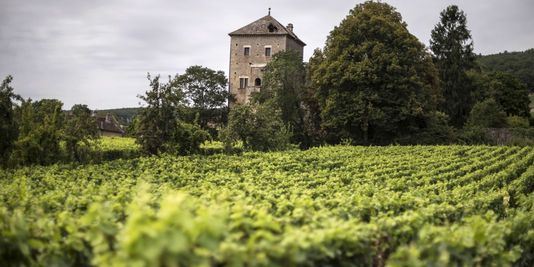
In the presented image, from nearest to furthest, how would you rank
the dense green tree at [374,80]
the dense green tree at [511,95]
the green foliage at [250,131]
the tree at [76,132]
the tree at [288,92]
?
1. the tree at [76,132]
2. the green foliage at [250,131]
3. the dense green tree at [374,80]
4. the tree at [288,92]
5. the dense green tree at [511,95]

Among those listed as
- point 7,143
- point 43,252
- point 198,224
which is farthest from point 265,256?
point 7,143

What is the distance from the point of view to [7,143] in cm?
2316

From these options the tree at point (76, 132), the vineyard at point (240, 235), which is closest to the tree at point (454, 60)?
the tree at point (76, 132)

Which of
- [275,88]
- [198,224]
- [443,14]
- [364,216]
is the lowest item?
[364,216]

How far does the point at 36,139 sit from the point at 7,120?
2.62 meters

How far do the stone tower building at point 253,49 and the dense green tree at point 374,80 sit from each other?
1804 cm

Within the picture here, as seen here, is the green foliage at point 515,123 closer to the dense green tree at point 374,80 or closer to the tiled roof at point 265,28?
the dense green tree at point 374,80

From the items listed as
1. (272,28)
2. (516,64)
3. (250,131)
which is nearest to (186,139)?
(250,131)

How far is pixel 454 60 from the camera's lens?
5781cm

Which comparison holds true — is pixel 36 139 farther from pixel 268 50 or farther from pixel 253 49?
pixel 253 49

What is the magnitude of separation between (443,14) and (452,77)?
8.26 m

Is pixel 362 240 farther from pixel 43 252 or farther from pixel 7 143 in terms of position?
pixel 7 143

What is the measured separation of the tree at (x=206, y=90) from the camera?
67.3 m

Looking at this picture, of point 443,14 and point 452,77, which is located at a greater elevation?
point 443,14
